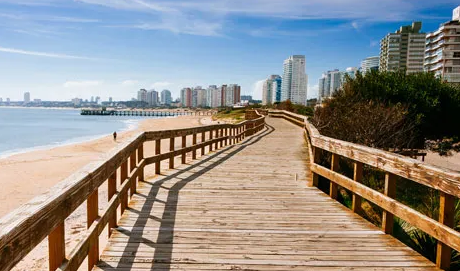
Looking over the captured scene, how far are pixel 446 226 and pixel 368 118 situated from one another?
13375 millimetres

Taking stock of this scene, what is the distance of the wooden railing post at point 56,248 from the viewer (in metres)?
2.25

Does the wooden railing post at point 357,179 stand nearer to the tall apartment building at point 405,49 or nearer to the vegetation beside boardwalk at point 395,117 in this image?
the vegetation beside boardwalk at point 395,117

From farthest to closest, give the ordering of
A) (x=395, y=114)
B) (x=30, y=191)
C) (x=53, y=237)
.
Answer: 1. (x=395, y=114)
2. (x=30, y=191)
3. (x=53, y=237)

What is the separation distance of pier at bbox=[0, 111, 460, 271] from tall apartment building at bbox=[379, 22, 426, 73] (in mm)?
136340

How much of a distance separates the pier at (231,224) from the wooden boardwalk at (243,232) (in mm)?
11

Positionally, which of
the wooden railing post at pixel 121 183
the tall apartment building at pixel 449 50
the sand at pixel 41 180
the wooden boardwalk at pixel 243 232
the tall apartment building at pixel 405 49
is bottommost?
the sand at pixel 41 180

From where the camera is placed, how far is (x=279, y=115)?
123 ft

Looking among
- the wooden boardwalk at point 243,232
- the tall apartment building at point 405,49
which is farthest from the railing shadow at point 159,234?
the tall apartment building at point 405,49

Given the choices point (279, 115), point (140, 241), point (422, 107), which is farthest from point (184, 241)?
point (279, 115)

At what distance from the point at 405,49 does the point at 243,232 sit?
148688 mm

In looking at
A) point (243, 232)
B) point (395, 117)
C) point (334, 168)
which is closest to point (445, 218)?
point (243, 232)

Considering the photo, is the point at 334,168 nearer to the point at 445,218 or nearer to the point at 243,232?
the point at 243,232

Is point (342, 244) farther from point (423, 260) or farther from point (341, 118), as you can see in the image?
point (341, 118)

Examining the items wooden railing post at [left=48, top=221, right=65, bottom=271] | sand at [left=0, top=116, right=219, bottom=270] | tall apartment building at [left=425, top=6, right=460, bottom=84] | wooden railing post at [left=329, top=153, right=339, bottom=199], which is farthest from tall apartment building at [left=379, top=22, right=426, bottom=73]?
wooden railing post at [left=48, top=221, right=65, bottom=271]
